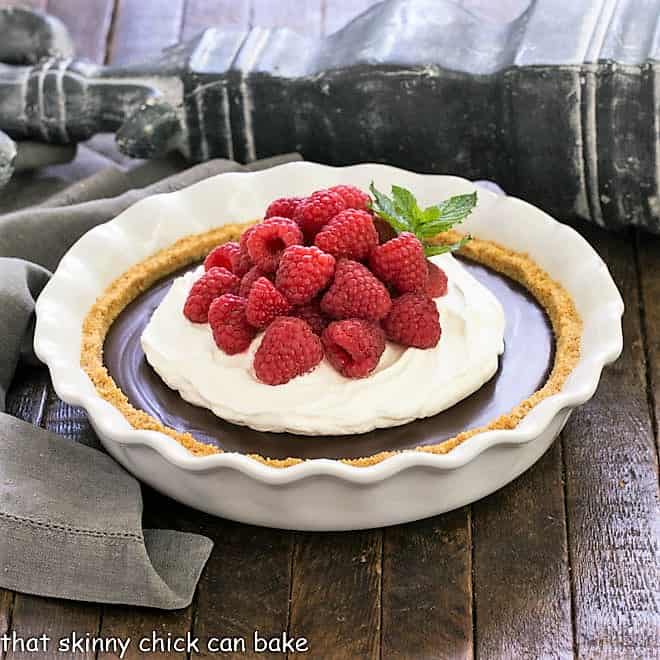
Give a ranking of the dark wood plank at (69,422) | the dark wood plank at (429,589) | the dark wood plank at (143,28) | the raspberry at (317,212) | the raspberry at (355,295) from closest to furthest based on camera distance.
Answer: the dark wood plank at (429,589), the raspberry at (355,295), the raspberry at (317,212), the dark wood plank at (69,422), the dark wood plank at (143,28)

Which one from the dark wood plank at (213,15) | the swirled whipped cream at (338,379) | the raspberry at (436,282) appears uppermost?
the raspberry at (436,282)

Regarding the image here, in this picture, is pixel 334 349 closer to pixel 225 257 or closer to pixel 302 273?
pixel 302 273

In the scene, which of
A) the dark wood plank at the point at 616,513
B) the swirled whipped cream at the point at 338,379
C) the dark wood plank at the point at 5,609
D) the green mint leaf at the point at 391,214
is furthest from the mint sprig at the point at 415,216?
the dark wood plank at the point at 5,609

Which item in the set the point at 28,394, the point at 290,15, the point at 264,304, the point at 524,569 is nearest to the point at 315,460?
the point at 264,304

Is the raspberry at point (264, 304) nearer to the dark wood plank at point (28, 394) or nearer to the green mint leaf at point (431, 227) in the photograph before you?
the green mint leaf at point (431, 227)

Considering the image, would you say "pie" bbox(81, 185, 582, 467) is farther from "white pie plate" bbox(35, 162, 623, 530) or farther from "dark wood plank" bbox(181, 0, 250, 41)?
"dark wood plank" bbox(181, 0, 250, 41)

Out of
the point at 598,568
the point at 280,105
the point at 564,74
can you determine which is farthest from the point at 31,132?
the point at 598,568

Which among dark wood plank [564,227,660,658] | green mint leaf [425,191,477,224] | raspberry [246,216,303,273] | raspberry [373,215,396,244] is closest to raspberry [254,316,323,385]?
raspberry [246,216,303,273]
